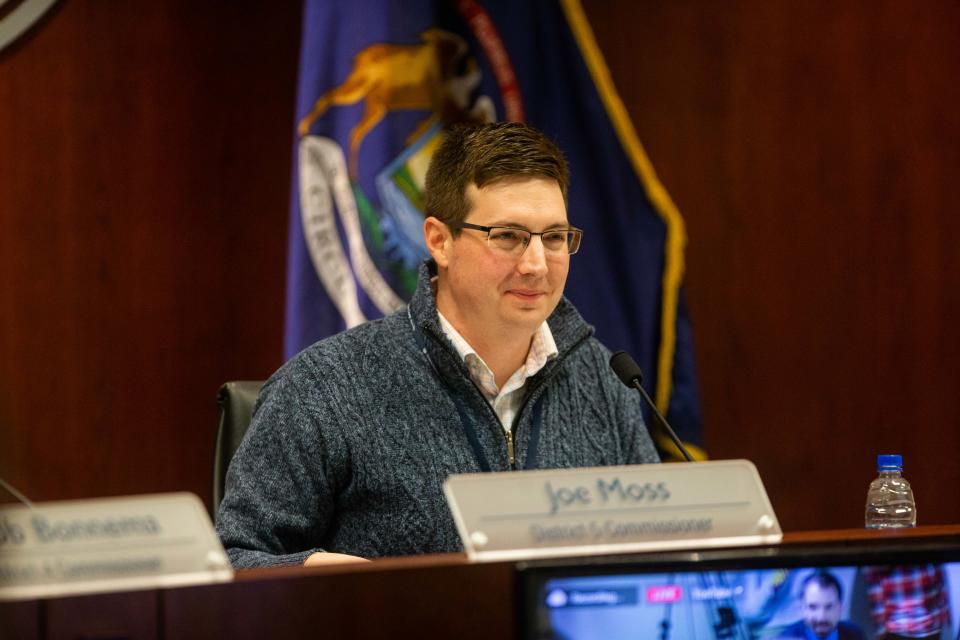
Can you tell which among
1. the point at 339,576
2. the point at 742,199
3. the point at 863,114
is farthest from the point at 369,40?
the point at 339,576

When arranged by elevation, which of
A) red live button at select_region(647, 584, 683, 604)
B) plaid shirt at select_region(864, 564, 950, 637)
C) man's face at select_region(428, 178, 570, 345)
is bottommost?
plaid shirt at select_region(864, 564, 950, 637)

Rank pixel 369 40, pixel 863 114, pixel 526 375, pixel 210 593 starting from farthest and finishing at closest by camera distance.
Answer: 1. pixel 863 114
2. pixel 369 40
3. pixel 526 375
4. pixel 210 593

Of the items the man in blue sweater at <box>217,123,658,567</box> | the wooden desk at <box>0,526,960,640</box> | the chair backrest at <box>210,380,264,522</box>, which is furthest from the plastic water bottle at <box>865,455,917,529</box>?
the chair backrest at <box>210,380,264,522</box>

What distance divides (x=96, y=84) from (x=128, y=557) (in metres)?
2.12

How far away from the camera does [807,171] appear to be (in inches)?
123

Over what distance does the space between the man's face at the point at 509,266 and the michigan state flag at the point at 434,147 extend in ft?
2.62

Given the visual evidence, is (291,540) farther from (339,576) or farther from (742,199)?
(742,199)

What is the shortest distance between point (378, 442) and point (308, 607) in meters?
0.77

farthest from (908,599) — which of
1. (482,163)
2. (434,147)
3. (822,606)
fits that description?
(434,147)

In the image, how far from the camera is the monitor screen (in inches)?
42.5

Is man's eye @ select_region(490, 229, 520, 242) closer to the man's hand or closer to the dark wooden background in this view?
the man's hand

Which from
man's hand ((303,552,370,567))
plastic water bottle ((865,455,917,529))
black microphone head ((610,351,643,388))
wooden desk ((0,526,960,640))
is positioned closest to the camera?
wooden desk ((0,526,960,640))

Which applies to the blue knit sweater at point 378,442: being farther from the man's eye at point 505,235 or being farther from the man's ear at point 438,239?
the man's eye at point 505,235
